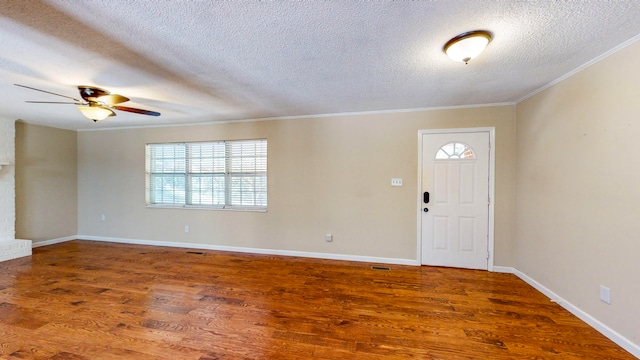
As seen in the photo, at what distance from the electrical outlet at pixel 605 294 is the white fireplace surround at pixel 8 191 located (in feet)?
24.4

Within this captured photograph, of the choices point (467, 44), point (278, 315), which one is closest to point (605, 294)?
point (467, 44)

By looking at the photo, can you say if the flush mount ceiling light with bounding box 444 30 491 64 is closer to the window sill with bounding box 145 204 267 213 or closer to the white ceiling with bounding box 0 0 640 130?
the white ceiling with bounding box 0 0 640 130

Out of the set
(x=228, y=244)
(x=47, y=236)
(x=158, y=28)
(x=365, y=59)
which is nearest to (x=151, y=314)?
(x=228, y=244)

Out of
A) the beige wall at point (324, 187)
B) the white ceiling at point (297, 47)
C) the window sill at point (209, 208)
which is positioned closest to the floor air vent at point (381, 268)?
the beige wall at point (324, 187)

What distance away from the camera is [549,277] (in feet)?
8.75

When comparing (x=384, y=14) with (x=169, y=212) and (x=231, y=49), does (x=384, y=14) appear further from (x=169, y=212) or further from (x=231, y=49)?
(x=169, y=212)

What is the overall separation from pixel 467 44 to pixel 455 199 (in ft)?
7.70

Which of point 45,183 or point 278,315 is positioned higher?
point 45,183

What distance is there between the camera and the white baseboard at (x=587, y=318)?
182 centimetres

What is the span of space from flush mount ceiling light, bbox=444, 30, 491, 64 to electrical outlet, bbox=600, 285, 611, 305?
2.21 meters

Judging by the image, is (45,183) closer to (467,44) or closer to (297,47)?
(297,47)

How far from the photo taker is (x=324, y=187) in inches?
157

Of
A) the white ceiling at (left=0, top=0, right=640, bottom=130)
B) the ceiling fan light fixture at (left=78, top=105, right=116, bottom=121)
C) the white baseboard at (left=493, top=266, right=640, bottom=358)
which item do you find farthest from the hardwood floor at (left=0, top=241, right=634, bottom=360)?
the white ceiling at (left=0, top=0, right=640, bottom=130)

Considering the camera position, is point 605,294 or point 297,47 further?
point 605,294
